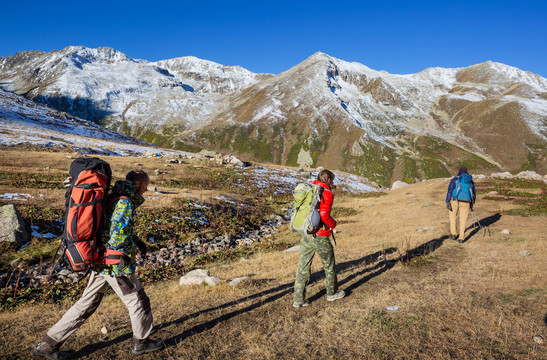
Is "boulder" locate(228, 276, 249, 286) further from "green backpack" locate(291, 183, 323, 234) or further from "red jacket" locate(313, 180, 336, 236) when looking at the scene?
"red jacket" locate(313, 180, 336, 236)

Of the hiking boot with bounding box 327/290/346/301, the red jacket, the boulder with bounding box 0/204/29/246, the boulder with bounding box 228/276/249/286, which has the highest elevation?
the red jacket

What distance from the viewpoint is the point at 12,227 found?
605 inches

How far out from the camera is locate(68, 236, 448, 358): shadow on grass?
272 inches

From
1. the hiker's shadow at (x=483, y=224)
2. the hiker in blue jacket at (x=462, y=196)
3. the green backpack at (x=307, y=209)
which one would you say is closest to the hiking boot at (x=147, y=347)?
the green backpack at (x=307, y=209)

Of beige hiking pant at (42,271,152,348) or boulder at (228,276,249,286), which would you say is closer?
beige hiking pant at (42,271,152,348)

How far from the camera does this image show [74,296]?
11188mm

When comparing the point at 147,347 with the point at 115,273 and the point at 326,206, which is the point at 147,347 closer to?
the point at 115,273

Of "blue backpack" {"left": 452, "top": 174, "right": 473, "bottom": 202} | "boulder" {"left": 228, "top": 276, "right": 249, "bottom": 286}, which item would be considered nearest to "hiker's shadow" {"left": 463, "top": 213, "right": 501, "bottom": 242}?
"blue backpack" {"left": 452, "top": 174, "right": 473, "bottom": 202}

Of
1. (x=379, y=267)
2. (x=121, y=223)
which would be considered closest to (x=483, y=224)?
(x=379, y=267)

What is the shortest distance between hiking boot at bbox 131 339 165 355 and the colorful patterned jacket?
1701 millimetres

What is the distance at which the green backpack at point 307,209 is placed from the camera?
780 cm

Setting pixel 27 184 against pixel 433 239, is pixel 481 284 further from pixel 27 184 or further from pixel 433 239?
pixel 27 184

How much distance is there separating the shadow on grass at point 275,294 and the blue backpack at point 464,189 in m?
2.54

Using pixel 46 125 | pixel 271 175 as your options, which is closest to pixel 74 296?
pixel 271 175
